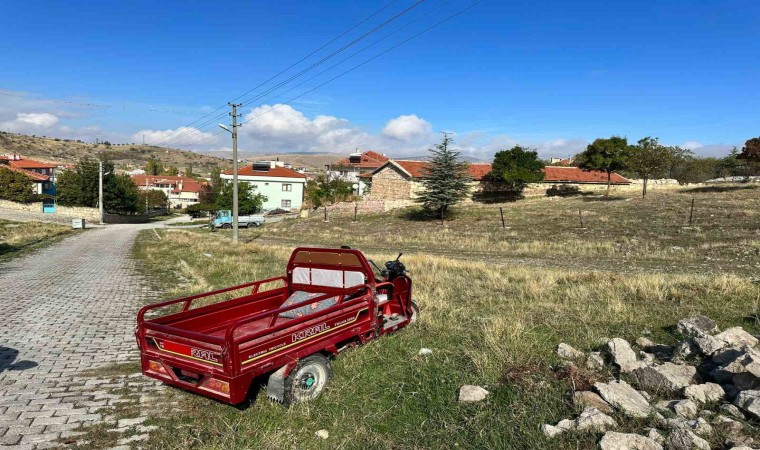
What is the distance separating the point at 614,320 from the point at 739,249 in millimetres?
16352

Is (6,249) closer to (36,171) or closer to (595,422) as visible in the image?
(595,422)

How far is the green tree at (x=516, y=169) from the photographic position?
52125 millimetres

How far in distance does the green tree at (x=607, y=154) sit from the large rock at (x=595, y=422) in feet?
162

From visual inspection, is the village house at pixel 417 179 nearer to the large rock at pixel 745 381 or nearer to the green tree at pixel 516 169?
the green tree at pixel 516 169

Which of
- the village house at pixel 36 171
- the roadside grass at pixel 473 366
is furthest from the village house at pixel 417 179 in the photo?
the village house at pixel 36 171

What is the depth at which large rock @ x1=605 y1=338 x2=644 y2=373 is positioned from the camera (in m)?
5.09

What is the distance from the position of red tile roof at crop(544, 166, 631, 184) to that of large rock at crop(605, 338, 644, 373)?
178 feet

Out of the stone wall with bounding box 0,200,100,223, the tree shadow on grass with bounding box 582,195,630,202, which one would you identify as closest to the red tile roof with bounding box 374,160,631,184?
the tree shadow on grass with bounding box 582,195,630,202

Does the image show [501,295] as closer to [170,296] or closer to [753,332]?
[753,332]

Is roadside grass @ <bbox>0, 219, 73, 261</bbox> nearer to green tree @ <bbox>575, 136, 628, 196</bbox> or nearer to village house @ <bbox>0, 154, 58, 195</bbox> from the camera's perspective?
village house @ <bbox>0, 154, 58, 195</bbox>

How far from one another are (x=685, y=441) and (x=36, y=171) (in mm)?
118081

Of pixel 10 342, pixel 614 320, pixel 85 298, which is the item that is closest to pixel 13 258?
pixel 85 298

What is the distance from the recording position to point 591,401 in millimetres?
4262

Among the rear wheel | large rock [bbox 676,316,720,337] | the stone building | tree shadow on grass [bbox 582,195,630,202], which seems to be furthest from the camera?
the stone building
